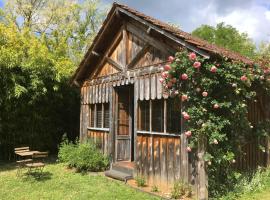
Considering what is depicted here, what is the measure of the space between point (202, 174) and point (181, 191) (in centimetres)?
73

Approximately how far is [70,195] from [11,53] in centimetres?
643

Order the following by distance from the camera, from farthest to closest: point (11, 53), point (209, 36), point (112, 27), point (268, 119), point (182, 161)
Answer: point (209, 36), point (11, 53), point (112, 27), point (268, 119), point (182, 161)

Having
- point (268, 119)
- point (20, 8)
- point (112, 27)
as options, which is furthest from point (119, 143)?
point (20, 8)

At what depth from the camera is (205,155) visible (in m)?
6.25

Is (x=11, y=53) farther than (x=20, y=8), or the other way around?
(x=20, y=8)

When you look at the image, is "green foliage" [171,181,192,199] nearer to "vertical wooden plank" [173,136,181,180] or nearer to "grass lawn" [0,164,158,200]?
"vertical wooden plank" [173,136,181,180]

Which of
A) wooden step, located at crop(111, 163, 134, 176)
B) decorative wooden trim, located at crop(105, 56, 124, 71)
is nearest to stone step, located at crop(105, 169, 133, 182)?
wooden step, located at crop(111, 163, 134, 176)

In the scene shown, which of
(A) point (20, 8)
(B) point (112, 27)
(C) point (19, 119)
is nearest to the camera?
(B) point (112, 27)

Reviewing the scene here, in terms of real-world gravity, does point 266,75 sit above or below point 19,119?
above

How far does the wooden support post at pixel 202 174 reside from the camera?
20.9ft

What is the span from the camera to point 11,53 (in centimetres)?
1086

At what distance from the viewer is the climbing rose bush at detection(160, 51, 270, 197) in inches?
246

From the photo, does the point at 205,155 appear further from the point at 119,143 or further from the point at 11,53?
the point at 11,53

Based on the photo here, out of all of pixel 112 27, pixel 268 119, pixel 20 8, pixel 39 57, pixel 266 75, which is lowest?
pixel 268 119
